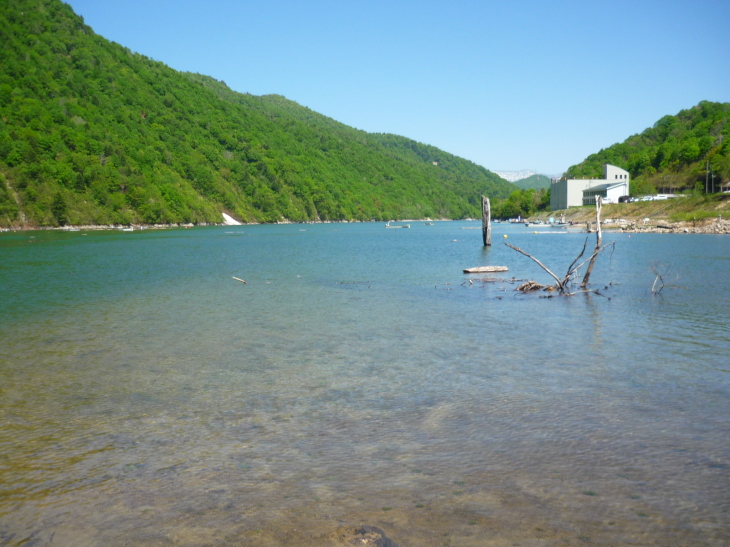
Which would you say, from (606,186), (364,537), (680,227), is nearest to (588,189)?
(606,186)

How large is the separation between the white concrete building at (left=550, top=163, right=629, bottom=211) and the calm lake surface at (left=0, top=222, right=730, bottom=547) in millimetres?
137608

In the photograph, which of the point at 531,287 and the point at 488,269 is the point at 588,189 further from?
the point at 531,287

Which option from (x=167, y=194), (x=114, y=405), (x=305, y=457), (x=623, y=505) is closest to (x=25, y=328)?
(x=114, y=405)

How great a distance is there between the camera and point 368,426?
862cm

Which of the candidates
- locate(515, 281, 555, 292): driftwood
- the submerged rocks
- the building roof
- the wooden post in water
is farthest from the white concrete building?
the submerged rocks

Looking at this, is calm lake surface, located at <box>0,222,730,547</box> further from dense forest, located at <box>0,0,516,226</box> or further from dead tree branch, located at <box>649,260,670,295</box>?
dense forest, located at <box>0,0,516,226</box>

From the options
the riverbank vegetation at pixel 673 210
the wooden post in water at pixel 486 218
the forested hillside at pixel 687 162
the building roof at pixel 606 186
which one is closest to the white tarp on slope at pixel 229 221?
the riverbank vegetation at pixel 673 210

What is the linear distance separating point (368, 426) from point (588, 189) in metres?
161

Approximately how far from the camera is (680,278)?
28.1 m

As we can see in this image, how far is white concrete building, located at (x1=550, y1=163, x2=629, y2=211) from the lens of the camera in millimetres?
145500

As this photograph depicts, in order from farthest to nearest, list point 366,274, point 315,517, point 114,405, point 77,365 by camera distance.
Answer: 1. point 366,274
2. point 77,365
3. point 114,405
4. point 315,517

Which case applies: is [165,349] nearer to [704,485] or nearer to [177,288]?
Answer: [704,485]

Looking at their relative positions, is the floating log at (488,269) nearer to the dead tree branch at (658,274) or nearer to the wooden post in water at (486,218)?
the dead tree branch at (658,274)

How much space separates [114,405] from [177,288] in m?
18.8
